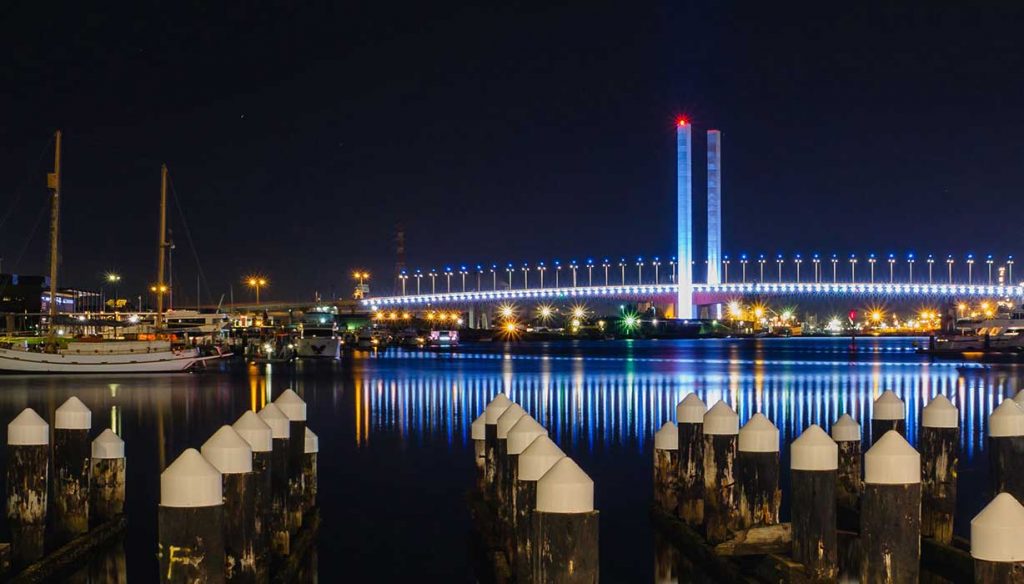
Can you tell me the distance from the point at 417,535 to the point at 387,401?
2048 centimetres

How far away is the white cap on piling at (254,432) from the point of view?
1044cm

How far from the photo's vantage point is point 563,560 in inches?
279

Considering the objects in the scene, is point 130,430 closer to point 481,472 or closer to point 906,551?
point 481,472

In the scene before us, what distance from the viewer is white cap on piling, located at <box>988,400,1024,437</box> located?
11.3 meters

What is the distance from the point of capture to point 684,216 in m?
166

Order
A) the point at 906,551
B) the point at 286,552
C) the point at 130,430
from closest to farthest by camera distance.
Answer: the point at 906,551, the point at 286,552, the point at 130,430

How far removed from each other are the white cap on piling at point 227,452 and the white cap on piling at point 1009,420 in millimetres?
6551

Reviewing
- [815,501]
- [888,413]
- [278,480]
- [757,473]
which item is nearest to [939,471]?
[888,413]

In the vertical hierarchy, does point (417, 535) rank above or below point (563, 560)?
below

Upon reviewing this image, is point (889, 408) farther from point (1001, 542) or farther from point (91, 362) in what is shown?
point (91, 362)

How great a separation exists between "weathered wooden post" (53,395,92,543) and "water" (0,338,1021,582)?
2.28 feet

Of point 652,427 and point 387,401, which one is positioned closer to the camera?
point 652,427

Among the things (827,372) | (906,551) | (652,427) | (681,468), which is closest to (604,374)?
(827,372)

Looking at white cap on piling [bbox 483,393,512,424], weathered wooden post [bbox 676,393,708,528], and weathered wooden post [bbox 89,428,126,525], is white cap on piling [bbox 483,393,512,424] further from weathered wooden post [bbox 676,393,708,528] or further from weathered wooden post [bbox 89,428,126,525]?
weathered wooden post [bbox 89,428,126,525]
